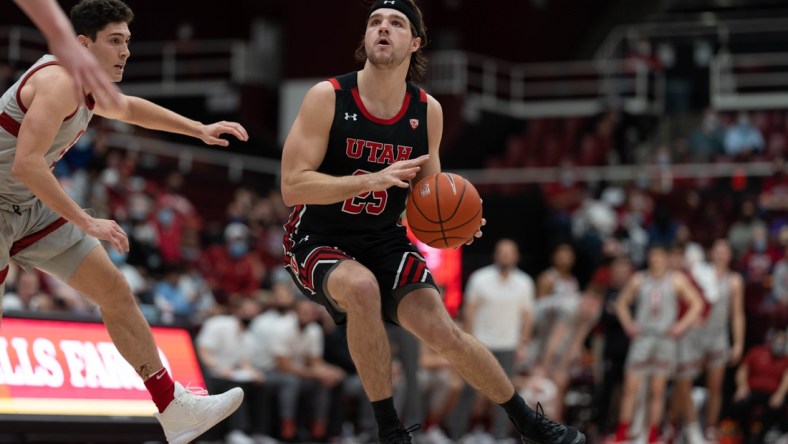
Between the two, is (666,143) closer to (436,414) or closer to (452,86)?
(452,86)

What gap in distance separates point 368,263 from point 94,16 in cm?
184

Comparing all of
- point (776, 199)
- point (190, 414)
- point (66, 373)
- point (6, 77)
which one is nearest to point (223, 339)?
point (66, 373)

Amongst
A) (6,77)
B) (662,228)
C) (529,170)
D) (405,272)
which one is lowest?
(662,228)

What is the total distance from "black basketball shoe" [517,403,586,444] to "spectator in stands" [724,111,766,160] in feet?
52.6

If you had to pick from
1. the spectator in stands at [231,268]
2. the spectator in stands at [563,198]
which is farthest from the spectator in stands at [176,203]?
the spectator in stands at [563,198]

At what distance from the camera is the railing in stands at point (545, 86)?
77.0 ft

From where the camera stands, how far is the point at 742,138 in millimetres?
21672

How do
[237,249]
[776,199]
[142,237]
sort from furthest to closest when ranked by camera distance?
[776,199] < [237,249] < [142,237]

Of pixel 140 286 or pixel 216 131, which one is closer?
pixel 216 131

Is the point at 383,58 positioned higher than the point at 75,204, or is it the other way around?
the point at 383,58

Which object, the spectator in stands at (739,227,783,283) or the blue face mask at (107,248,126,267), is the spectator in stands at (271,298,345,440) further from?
the spectator in stands at (739,227,783,283)

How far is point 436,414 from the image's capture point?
14.3 m

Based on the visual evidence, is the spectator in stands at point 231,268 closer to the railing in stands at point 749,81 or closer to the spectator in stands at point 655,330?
the spectator in stands at point 655,330

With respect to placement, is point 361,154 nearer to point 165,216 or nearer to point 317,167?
point 317,167
